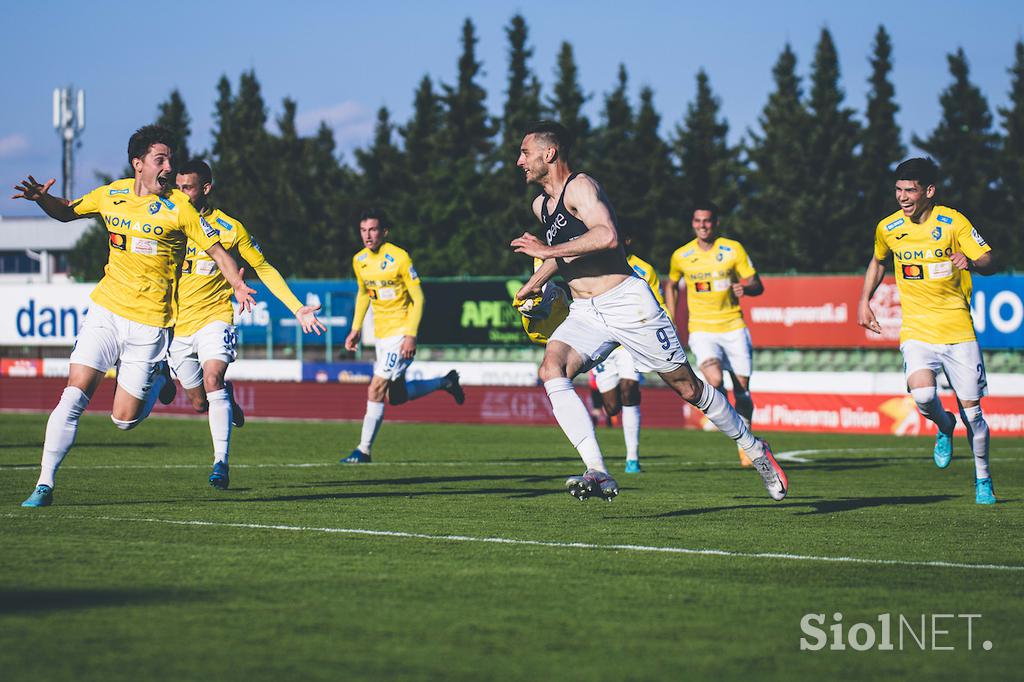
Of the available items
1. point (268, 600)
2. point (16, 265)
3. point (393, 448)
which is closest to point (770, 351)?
point (393, 448)

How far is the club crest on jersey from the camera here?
36.8 feet

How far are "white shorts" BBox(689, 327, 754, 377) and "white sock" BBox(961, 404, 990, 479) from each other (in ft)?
13.1

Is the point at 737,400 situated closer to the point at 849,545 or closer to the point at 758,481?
the point at 758,481

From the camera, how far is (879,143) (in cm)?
7288

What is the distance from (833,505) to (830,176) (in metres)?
63.2

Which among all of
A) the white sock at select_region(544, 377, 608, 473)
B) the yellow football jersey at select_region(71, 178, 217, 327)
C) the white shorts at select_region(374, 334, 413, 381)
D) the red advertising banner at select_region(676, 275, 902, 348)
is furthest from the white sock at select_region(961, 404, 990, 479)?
the red advertising banner at select_region(676, 275, 902, 348)

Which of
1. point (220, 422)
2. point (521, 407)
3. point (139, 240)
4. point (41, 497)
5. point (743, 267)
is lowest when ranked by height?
point (41, 497)

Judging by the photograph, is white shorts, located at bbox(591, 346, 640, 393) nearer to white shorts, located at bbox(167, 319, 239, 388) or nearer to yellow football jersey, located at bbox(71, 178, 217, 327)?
white shorts, located at bbox(167, 319, 239, 388)

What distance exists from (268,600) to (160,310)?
4285 millimetres

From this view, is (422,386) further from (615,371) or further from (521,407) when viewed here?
(521,407)

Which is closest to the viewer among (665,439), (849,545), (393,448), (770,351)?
(849,545)

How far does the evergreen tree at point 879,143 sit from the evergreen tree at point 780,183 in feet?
9.97

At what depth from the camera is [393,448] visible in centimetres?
1780

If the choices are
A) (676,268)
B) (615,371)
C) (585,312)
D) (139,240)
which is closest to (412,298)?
(615,371)
